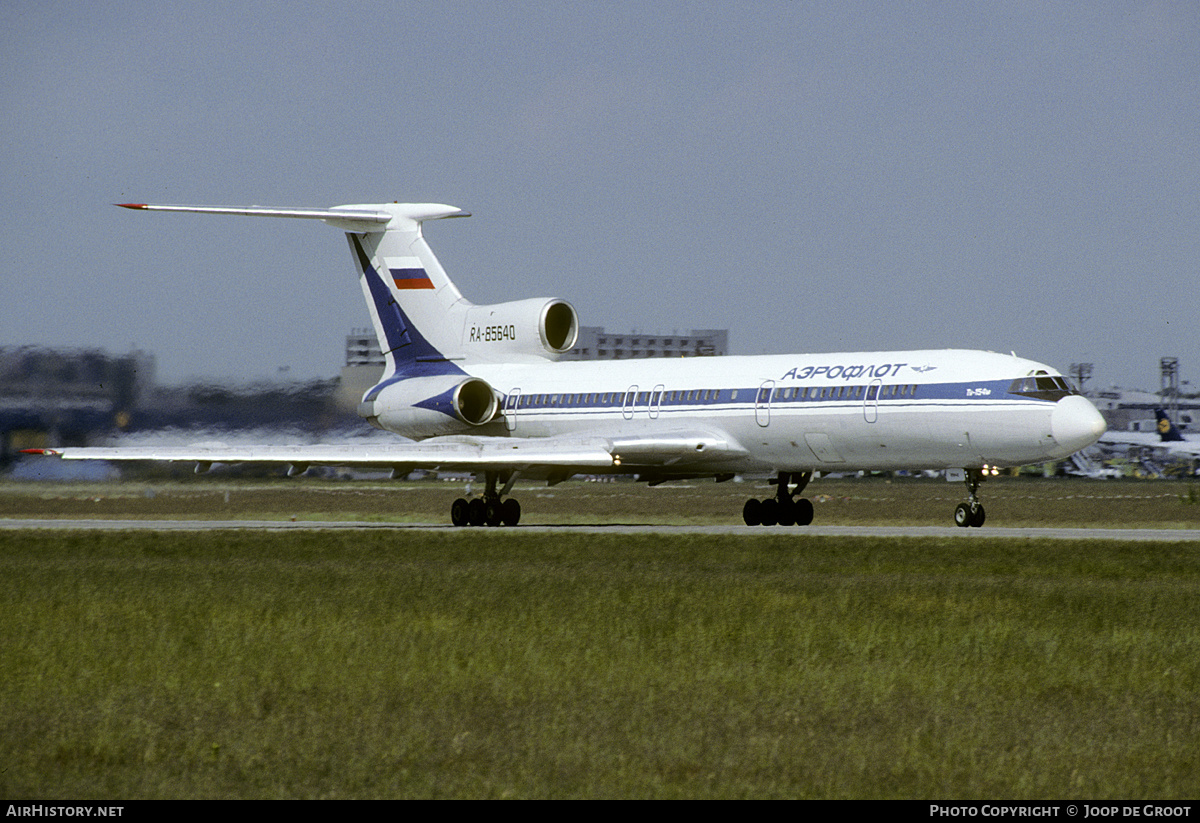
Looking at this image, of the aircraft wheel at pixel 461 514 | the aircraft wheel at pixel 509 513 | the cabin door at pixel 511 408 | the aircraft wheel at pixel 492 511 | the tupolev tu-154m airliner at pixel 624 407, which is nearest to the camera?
the tupolev tu-154m airliner at pixel 624 407

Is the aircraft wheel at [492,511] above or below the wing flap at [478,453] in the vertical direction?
below

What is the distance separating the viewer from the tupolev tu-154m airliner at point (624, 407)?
3180 cm

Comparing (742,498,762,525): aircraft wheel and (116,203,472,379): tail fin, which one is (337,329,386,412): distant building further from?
(742,498,762,525): aircraft wheel

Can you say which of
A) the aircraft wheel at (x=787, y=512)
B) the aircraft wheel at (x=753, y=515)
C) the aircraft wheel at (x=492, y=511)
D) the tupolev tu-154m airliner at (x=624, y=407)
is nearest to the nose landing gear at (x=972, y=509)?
the tupolev tu-154m airliner at (x=624, y=407)

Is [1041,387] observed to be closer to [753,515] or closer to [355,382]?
[753,515]

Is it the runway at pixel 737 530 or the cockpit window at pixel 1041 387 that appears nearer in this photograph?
the runway at pixel 737 530

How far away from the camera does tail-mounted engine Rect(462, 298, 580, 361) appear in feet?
132

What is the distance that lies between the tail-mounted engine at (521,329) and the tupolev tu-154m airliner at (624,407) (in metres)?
0.04

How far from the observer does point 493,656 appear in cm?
1332

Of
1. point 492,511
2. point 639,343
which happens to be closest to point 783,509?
point 492,511

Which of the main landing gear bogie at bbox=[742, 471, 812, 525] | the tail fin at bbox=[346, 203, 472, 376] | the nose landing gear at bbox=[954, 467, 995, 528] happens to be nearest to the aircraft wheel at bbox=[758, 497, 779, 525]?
the main landing gear bogie at bbox=[742, 471, 812, 525]

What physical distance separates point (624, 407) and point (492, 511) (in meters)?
3.89

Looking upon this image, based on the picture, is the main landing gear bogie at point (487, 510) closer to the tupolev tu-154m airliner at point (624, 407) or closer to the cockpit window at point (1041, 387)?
the tupolev tu-154m airliner at point (624, 407)

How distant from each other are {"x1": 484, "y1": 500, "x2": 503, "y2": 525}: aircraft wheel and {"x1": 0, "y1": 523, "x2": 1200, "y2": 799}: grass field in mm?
15329
